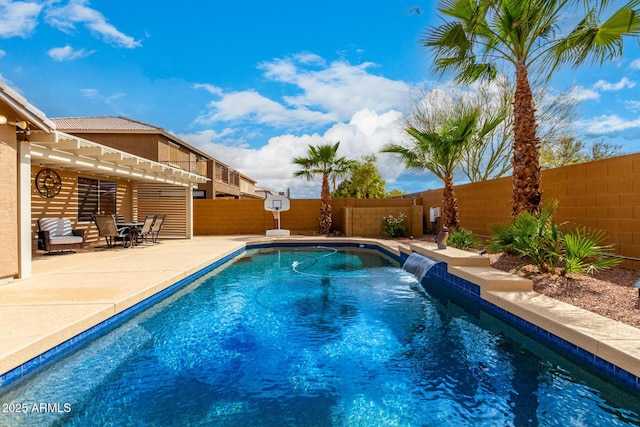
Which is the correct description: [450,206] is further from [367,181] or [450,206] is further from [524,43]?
[367,181]

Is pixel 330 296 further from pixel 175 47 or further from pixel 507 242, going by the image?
pixel 175 47

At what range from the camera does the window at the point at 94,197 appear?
1220 centimetres

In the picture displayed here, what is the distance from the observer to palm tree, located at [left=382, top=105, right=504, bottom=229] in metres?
10.2

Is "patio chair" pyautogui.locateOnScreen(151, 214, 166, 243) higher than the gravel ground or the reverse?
higher

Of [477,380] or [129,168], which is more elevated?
[129,168]

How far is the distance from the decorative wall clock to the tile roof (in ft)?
34.5

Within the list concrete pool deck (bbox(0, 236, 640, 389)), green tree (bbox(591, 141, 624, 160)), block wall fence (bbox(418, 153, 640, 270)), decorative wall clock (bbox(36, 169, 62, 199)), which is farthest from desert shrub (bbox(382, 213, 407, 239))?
green tree (bbox(591, 141, 624, 160))

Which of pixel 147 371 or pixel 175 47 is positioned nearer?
pixel 147 371

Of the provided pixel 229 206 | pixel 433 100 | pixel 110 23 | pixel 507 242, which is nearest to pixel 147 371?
pixel 507 242

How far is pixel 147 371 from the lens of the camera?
3574 mm

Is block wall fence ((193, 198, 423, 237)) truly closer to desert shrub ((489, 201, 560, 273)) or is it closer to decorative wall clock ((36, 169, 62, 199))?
decorative wall clock ((36, 169, 62, 199))

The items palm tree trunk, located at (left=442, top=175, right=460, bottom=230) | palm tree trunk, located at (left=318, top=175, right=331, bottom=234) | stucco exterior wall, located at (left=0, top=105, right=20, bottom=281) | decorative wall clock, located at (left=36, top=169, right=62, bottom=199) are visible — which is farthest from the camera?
palm tree trunk, located at (left=318, top=175, right=331, bottom=234)

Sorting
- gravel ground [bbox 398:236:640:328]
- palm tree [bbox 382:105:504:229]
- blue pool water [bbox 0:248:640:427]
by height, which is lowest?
blue pool water [bbox 0:248:640:427]

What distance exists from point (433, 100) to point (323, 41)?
8.27 metres
